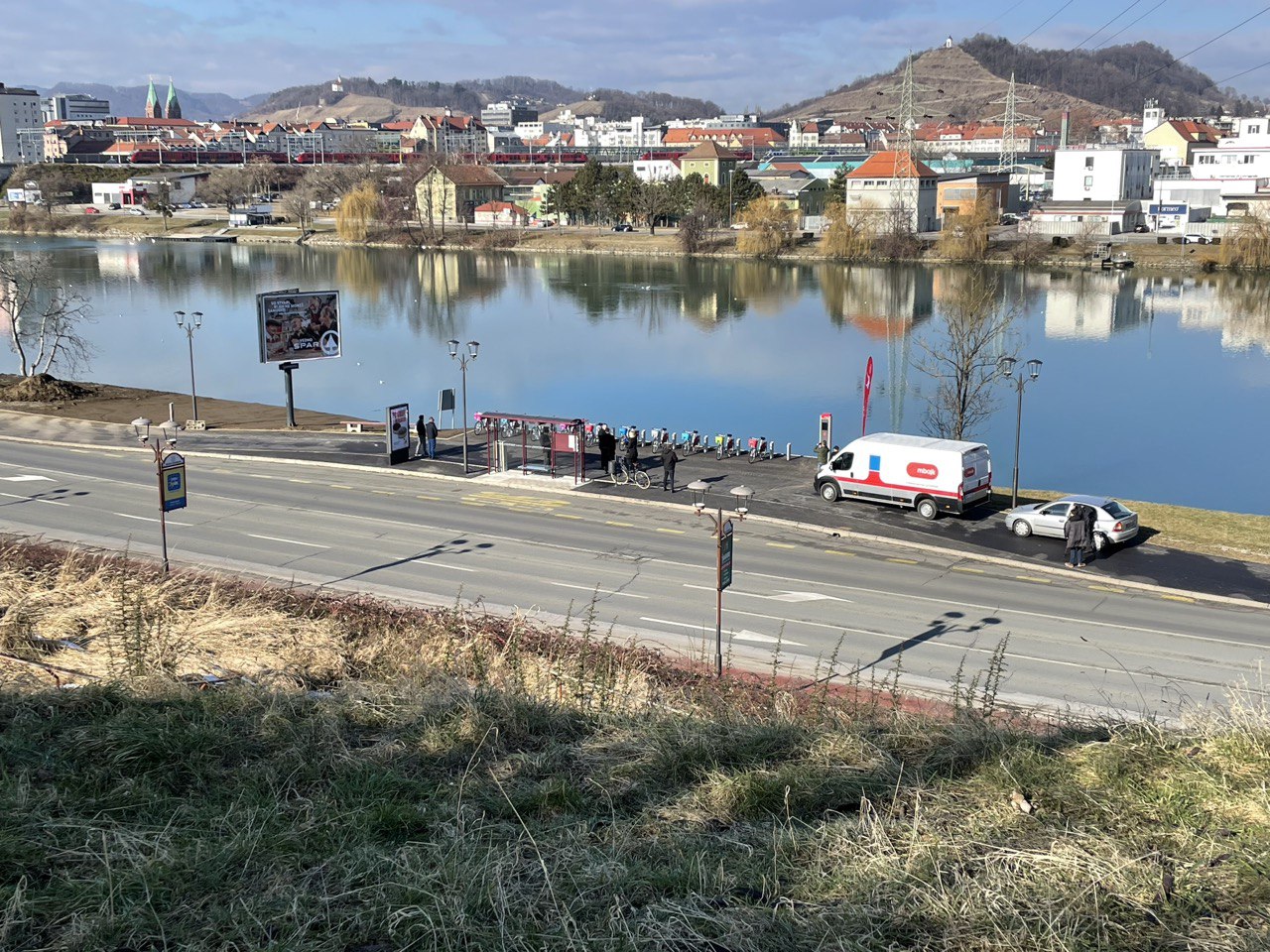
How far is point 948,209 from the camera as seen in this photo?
126m

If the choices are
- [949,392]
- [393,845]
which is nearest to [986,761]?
[393,845]

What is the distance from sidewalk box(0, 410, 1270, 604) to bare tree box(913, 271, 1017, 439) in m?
6.66

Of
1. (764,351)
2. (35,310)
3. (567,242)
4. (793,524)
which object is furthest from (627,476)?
(567,242)

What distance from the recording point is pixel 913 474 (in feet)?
93.5

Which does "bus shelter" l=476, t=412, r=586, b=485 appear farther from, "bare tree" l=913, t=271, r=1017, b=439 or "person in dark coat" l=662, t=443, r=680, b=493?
"bare tree" l=913, t=271, r=1017, b=439

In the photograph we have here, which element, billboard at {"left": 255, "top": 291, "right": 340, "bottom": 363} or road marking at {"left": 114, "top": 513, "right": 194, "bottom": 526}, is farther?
billboard at {"left": 255, "top": 291, "right": 340, "bottom": 363}

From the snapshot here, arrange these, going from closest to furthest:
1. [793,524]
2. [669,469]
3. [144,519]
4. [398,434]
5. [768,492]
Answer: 1. [793,524]
2. [144,519]
3. [768,492]
4. [669,469]
5. [398,434]

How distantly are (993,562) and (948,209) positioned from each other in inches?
4282

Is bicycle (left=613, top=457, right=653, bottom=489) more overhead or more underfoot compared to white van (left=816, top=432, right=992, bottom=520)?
more underfoot

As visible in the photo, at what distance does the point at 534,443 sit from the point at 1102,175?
123584 millimetres

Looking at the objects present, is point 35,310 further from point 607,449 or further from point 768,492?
point 768,492

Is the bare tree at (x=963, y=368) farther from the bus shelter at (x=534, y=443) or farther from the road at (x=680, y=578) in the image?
the road at (x=680, y=578)

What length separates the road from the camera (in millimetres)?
19031

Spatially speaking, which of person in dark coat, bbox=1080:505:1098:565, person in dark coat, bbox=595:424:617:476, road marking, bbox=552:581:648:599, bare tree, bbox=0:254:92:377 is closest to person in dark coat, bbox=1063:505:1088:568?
person in dark coat, bbox=1080:505:1098:565
